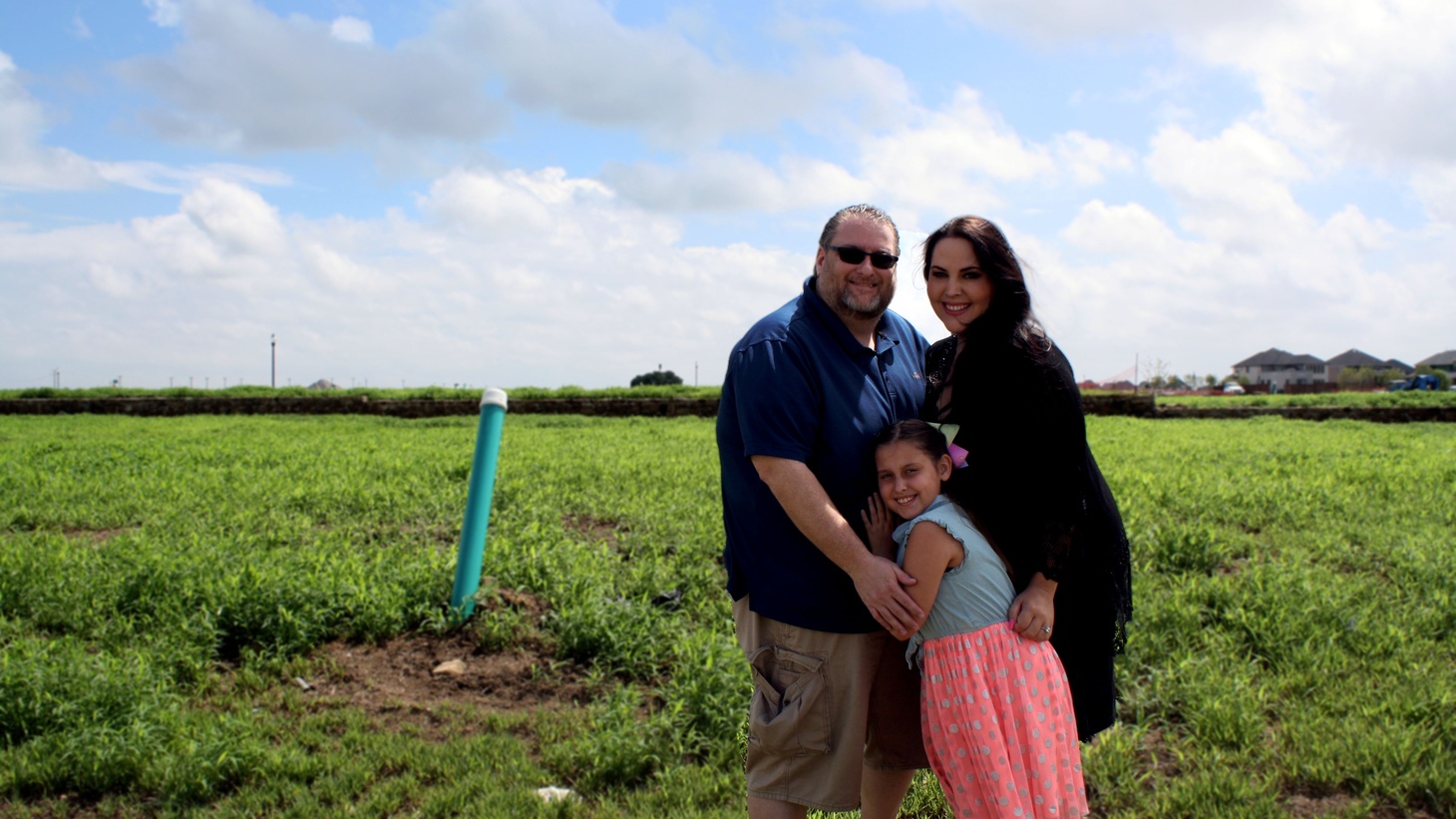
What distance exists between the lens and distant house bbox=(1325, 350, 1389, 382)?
83562mm

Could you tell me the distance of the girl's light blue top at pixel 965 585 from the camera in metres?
2.07

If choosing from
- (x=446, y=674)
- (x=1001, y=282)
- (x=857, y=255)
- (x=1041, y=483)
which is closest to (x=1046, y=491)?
(x=1041, y=483)

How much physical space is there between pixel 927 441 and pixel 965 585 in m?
0.33

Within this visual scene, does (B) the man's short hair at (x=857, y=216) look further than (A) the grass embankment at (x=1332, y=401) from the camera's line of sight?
No

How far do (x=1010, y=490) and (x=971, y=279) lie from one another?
481mm

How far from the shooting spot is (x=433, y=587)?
4.70 metres

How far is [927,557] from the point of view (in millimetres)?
2053

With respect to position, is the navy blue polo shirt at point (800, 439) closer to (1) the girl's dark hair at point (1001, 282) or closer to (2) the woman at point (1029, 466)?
(2) the woman at point (1029, 466)

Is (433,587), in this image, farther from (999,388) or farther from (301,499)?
(999,388)

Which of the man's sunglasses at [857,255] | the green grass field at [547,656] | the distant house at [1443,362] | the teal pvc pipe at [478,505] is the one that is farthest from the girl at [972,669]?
the distant house at [1443,362]

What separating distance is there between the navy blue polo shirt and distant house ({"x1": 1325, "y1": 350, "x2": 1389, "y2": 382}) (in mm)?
95111

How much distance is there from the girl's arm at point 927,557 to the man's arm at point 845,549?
0.02 m

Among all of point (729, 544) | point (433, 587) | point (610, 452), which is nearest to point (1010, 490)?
point (729, 544)

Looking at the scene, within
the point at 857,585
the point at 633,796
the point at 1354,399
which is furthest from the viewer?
the point at 1354,399
